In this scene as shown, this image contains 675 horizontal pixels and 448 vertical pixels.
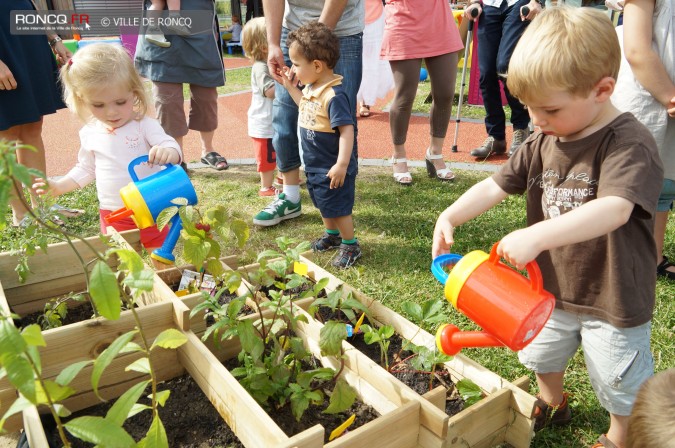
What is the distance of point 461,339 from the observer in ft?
4.78

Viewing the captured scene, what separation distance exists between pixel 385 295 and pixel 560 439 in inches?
42.0

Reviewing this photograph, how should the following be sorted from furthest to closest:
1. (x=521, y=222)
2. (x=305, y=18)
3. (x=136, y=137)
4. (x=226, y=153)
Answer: (x=226, y=153), (x=521, y=222), (x=305, y=18), (x=136, y=137)

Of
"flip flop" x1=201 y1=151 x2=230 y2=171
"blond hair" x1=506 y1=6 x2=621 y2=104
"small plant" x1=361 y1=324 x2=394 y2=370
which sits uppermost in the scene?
"blond hair" x1=506 y1=6 x2=621 y2=104

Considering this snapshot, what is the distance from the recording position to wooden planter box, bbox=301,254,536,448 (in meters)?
1.48

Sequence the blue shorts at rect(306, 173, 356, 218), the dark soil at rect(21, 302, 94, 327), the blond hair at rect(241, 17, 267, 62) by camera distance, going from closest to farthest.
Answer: the dark soil at rect(21, 302, 94, 327) → the blue shorts at rect(306, 173, 356, 218) → the blond hair at rect(241, 17, 267, 62)

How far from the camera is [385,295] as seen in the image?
2.67 m

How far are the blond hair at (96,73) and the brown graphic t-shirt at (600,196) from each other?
6.00 feet

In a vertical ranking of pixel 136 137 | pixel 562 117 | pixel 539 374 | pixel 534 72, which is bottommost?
pixel 539 374

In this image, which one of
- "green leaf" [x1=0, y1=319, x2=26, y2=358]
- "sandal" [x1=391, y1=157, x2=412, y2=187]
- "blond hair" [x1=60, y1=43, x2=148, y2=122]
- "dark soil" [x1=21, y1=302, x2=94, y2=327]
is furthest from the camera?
"sandal" [x1=391, y1=157, x2=412, y2=187]

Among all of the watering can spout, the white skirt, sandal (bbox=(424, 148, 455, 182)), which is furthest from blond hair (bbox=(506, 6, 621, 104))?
the white skirt

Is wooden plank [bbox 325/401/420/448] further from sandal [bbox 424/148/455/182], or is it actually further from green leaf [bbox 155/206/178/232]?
sandal [bbox 424/148/455/182]

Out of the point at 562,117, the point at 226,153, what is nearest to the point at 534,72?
the point at 562,117

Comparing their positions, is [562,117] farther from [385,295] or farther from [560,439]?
[385,295]

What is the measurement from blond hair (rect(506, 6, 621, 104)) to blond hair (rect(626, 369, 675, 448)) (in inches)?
28.4
